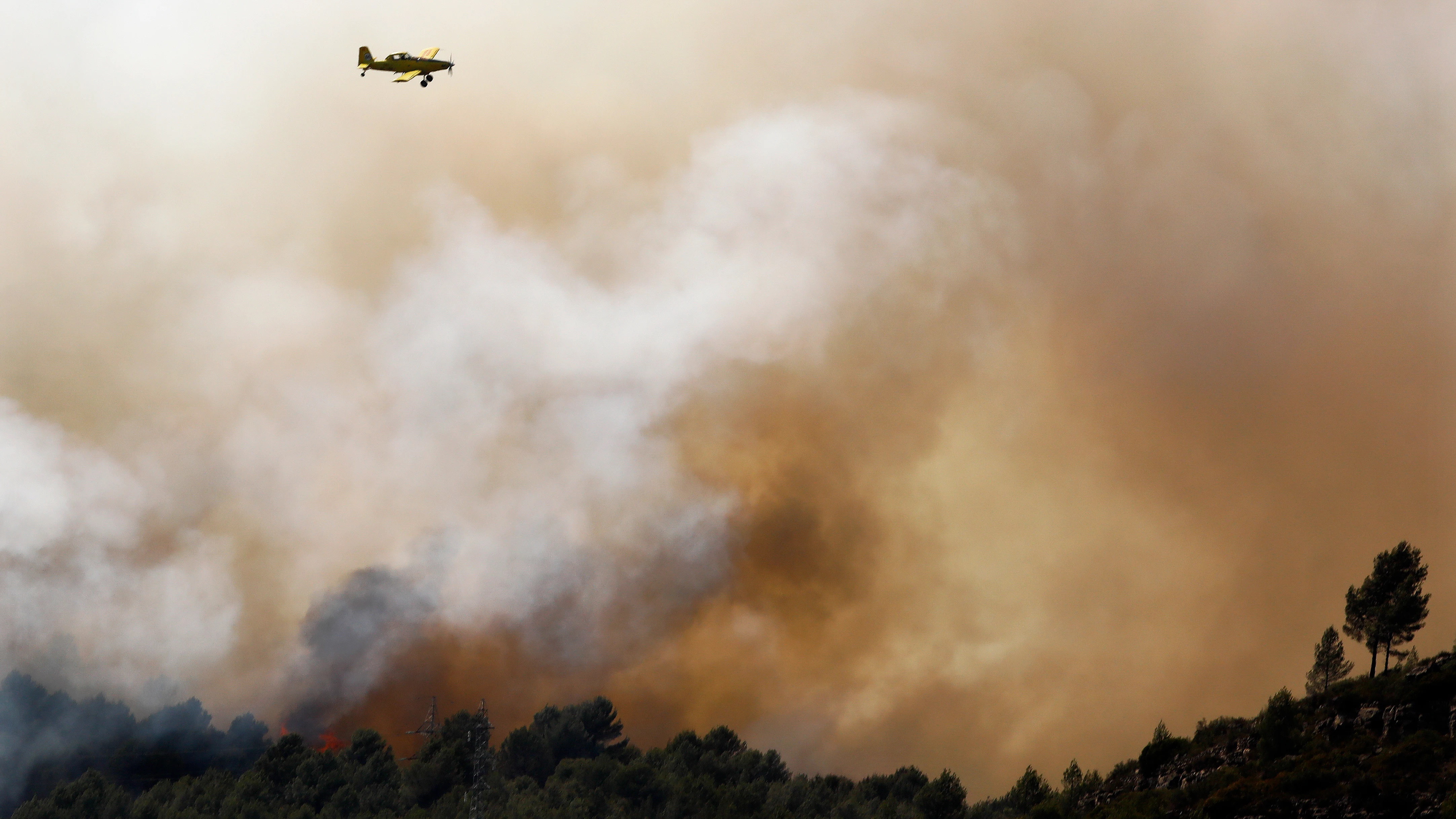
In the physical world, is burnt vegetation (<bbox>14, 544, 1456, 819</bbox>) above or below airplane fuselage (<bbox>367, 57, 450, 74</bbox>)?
below

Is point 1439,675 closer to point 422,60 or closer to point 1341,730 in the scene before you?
point 1341,730

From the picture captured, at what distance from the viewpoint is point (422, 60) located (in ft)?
501

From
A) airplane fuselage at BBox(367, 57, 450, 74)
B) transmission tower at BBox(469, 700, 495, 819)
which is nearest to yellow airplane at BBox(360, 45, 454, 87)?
airplane fuselage at BBox(367, 57, 450, 74)

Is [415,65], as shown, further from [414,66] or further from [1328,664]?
[1328,664]

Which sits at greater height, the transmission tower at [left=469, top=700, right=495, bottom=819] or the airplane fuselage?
the airplane fuselage

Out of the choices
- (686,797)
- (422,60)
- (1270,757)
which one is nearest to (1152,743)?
(1270,757)

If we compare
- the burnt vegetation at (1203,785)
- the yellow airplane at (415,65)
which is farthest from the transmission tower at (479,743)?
the yellow airplane at (415,65)

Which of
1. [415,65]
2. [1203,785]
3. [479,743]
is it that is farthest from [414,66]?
[1203,785]

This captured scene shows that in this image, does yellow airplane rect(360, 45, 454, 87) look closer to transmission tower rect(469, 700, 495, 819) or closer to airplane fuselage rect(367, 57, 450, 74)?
airplane fuselage rect(367, 57, 450, 74)

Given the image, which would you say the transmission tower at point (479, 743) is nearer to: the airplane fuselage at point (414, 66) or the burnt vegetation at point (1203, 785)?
the burnt vegetation at point (1203, 785)

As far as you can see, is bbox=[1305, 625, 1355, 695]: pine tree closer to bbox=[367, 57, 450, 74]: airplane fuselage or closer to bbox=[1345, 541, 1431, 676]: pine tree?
bbox=[1345, 541, 1431, 676]: pine tree

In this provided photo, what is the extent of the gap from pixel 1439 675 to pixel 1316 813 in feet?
79.7

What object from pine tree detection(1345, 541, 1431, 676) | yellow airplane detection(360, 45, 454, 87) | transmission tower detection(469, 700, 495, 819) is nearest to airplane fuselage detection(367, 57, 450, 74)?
yellow airplane detection(360, 45, 454, 87)

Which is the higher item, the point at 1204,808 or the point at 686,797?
the point at 686,797
